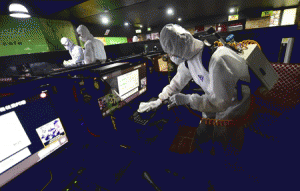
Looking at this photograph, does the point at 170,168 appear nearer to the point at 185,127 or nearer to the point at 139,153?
the point at 139,153

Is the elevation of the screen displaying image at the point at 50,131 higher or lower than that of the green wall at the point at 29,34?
lower

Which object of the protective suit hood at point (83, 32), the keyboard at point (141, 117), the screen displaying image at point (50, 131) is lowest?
the keyboard at point (141, 117)

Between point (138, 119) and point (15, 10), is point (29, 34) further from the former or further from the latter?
point (138, 119)

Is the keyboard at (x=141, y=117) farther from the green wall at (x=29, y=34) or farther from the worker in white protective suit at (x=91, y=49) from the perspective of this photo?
the green wall at (x=29, y=34)

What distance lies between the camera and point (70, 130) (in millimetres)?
825

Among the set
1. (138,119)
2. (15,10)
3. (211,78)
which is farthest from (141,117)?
(15,10)

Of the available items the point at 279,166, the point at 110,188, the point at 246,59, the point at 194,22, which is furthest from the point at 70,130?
the point at 194,22

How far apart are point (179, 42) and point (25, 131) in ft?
3.53

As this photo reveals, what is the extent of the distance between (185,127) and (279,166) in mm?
770

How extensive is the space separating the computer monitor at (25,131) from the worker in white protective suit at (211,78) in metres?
0.72

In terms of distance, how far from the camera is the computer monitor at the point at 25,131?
55 centimetres

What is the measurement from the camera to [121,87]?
1102 millimetres

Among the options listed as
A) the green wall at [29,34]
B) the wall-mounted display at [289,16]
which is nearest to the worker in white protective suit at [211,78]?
the green wall at [29,34]

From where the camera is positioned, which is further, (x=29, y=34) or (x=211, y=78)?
(x=29, y=34)
